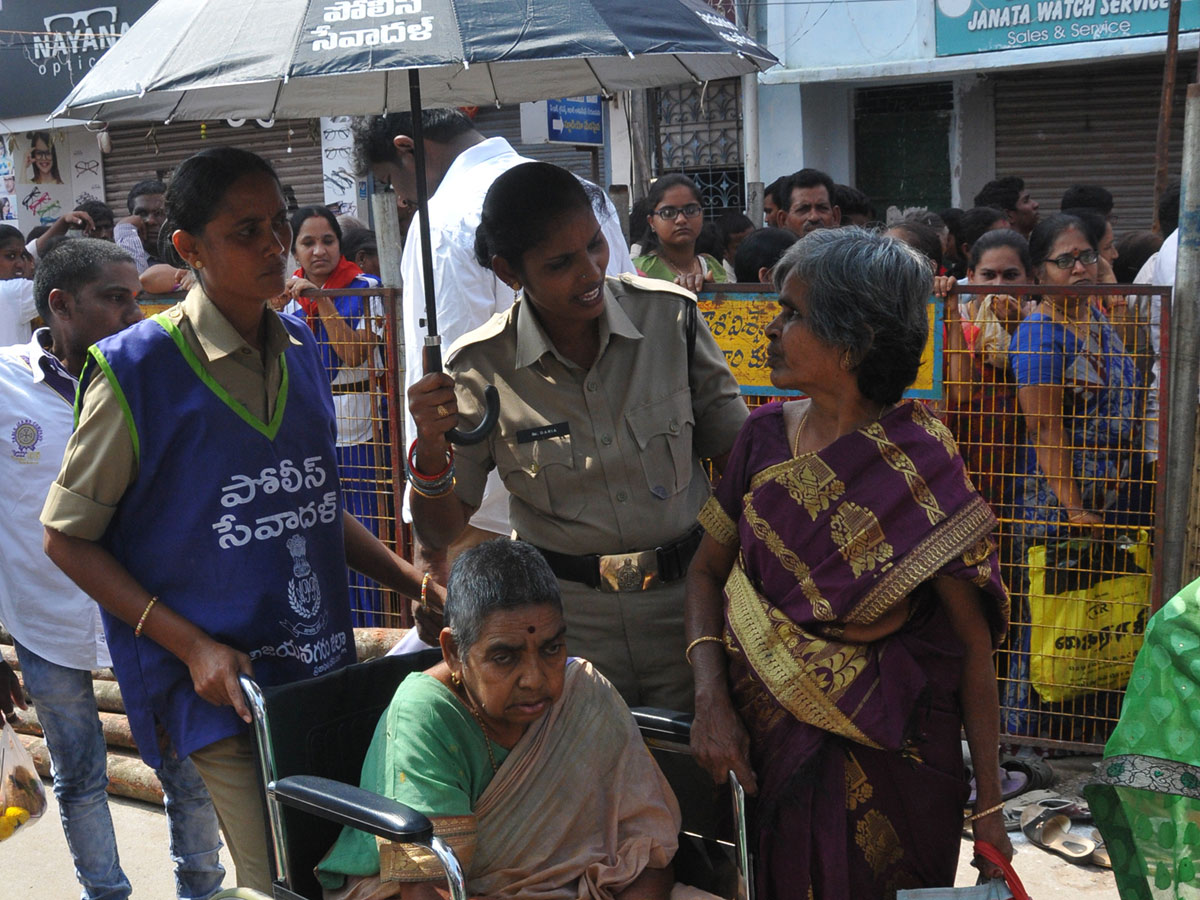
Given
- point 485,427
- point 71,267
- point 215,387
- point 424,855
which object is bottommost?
point 424,855

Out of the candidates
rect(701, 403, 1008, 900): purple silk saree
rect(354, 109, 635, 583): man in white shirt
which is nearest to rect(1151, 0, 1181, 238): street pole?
rect(354, 109, 635, 583): man in white shirt

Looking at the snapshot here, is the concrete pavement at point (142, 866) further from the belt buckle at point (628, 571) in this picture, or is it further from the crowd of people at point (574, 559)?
the belt buckle at point (628, 571)

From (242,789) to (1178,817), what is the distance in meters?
1.85

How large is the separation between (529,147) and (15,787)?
10983mm

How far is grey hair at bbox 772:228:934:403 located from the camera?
2309mm

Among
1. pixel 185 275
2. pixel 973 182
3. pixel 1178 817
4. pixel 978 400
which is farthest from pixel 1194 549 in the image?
pixel 973 182

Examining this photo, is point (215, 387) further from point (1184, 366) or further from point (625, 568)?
point (1184, 366)

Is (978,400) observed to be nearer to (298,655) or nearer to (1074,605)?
(1074,605)

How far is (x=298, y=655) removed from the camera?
8.61 ft

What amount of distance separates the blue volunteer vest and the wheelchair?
0.13 meters

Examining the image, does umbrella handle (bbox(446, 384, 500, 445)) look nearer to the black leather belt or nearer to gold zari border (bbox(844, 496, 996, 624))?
the black leather belt

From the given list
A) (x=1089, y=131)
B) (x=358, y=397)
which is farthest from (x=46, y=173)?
(x=358, y=397)

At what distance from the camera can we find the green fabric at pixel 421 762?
2289mm

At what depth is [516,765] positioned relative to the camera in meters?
2.43
